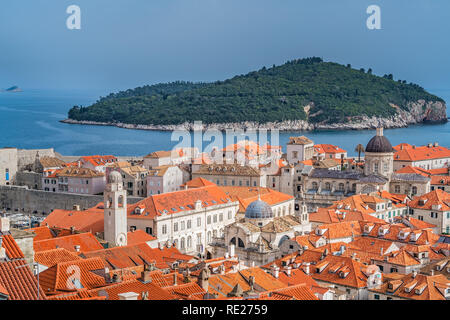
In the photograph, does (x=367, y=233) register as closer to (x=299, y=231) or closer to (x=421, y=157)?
(x=299, y=231)

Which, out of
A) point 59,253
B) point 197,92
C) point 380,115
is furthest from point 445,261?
point 197,92

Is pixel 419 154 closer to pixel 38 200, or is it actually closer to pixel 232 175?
pixel 232 175

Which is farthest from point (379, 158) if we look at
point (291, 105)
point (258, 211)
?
point (291, 105)

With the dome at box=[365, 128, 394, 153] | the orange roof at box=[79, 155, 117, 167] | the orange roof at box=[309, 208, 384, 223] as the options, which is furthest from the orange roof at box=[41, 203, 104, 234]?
the dome at box=[365, 128, 394, 153]

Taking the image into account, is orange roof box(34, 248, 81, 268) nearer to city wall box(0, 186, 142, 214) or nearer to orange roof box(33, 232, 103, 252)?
orange roof box(33, 232, 103, 252)

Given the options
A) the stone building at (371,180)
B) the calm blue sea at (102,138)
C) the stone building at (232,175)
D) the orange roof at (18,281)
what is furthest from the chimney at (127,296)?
the calm blue sea at (102,138)
